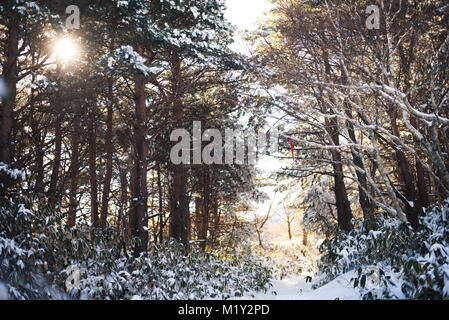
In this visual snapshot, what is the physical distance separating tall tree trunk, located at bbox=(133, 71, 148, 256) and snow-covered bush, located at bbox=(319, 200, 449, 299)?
508 centimetres

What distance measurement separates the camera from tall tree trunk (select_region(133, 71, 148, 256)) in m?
7.36

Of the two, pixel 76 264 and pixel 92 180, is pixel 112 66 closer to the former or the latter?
pixel 76 264

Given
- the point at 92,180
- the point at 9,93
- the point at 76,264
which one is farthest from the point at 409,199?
the point at 92,180

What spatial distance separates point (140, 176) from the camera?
7.68 meters

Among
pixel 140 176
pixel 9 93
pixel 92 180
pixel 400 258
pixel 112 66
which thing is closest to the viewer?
pixel 400 258

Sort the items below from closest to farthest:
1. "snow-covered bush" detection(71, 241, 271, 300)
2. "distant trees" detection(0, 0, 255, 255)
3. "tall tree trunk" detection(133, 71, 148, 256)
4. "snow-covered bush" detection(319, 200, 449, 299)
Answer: "snow-covered bush" detection(319, 200, 449, 299)
"snow-covered bush" detection(71, 241, 271, 300)
"distant trees" detection(0, 0, 255, 255)
"tall tree trunk" detection(133, 71, 148, 256)

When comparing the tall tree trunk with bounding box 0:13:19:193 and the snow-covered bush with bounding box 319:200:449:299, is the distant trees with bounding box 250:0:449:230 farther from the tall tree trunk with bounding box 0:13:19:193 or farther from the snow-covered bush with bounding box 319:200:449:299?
the tall tree trunk with bounding box 0:13:19:193

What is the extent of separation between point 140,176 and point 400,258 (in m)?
6.28

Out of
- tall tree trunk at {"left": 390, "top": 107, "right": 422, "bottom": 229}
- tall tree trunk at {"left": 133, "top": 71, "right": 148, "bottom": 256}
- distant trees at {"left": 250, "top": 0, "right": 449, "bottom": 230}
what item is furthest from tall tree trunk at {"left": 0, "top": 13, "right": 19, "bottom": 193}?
tall tree trunk at {"left": 390, "top": 107, "right": 422, "bottom": 229}

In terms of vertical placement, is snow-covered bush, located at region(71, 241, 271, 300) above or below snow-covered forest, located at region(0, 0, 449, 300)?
below

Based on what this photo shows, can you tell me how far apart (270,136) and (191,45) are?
4.06 m

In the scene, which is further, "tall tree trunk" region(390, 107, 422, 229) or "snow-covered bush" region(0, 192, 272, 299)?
"tall tree trunk" region(390, 107, 422, 229)

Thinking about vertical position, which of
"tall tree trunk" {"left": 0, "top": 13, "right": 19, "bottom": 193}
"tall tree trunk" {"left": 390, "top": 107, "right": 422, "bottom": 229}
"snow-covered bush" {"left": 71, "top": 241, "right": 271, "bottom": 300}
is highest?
"tall tree trunk" {"left": 0, "top": 13, "right": 19, "bottom": 193}

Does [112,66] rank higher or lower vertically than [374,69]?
lower
